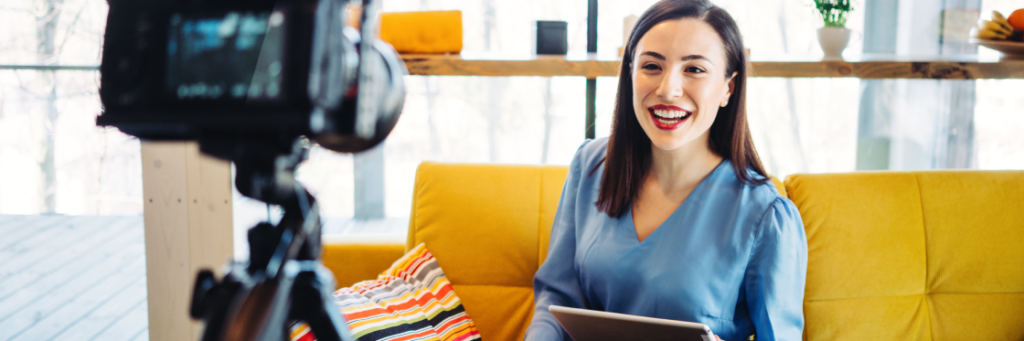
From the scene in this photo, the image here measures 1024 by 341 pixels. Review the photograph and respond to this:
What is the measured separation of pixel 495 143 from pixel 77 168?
1838 mm

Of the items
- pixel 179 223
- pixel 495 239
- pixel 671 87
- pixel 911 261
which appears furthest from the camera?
pixel 179 223

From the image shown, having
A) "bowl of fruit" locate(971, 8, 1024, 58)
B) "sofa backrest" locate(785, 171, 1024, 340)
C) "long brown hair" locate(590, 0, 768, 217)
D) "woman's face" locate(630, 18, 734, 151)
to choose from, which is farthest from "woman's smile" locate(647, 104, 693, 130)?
"bowl of fruit" locate(971, 8, 1024, 58)

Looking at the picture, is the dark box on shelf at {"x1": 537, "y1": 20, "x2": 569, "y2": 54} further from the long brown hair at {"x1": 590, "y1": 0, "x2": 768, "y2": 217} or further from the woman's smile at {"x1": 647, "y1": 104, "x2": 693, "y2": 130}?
the woman's smile at {"x1": 647, "y1": 104, "x2": 693, "y2": 130}

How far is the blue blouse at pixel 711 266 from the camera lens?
3.70 ft

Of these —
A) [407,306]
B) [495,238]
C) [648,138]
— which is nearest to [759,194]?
[648,138]

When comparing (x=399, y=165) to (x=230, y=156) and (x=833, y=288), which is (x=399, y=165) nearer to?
(x=833, y=288)

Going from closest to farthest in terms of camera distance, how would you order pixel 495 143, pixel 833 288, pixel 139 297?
pixel 833 288 → pixel 139 297 → pixel 495 143

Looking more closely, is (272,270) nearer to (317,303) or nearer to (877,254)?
(317,303)

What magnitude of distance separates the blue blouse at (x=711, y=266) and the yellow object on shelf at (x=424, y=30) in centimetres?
67

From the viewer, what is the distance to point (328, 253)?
1617 millimetres

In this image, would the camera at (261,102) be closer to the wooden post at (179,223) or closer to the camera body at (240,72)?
the camera body at (240,72)

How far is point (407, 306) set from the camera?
4.34 ft

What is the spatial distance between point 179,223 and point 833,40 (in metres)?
1.84

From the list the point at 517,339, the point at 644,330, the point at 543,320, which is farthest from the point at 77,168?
the point at 644,330
